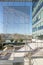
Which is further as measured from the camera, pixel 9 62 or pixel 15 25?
pixel 15 25

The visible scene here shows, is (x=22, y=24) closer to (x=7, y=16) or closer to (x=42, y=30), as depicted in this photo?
(x=7, y=16)

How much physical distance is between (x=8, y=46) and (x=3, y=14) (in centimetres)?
160

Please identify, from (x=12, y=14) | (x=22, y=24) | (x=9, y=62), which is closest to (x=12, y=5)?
(x=12, y=14)

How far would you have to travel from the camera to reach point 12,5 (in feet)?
17.6

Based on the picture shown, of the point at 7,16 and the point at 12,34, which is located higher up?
the point at 7,16

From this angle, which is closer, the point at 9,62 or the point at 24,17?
the point at 9,62

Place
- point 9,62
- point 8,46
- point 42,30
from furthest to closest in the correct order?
1. point 42,30
2. point 8,46
3. point 9,62

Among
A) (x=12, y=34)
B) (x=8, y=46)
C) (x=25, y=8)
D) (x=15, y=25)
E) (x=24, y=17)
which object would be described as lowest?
(x=8, y=46)

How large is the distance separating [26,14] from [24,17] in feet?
0.68

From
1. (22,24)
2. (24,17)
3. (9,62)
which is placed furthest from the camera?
(24,17)

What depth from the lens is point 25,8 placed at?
5.15m

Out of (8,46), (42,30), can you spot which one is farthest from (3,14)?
(42,30)

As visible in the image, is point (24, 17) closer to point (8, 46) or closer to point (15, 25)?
point (15, 25)

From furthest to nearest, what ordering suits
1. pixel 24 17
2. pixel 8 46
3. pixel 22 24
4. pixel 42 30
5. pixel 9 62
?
1. pixel 42 30
2. pixel 24 17
3. pixel 22 24
4. pixel 8 46
5. pixel 9 62
